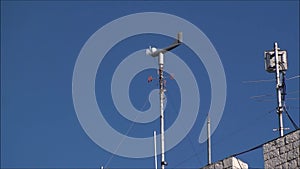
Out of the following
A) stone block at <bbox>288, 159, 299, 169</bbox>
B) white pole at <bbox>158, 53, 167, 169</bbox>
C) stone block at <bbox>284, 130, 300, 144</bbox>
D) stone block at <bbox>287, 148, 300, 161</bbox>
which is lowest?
stone block at <bbox>288, 159, 299, 169</bbox>

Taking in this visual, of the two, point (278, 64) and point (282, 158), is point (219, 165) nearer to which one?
point (282, 158)

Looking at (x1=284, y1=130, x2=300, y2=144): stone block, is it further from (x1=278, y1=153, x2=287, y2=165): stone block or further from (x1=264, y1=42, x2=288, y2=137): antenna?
(x1=264, y1=42, x2=288, y2=137): antenna

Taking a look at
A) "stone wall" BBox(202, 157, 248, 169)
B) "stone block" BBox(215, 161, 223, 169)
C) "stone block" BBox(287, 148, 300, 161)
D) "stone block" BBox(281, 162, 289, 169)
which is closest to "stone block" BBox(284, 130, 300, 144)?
"stone block" BBox(287, 148, 300, 161)

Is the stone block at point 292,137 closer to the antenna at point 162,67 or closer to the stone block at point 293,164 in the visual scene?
the stone block at point 293,164

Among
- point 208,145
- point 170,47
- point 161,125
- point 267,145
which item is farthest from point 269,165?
point 170,47

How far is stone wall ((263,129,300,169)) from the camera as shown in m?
17.4

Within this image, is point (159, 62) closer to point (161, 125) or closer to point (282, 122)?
point (161, 125)

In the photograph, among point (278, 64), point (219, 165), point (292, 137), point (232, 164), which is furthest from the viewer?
point (278, 64)

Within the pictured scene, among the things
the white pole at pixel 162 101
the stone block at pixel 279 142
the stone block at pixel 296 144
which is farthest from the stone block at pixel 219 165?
the white pole at pixel 162 101

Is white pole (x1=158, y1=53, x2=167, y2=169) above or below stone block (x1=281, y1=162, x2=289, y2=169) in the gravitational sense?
above

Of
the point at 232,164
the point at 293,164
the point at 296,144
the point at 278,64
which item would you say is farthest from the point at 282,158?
the point at 278,64

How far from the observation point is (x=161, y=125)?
22312mm

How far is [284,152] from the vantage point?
58.1 ft

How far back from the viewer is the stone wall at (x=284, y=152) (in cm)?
1742
